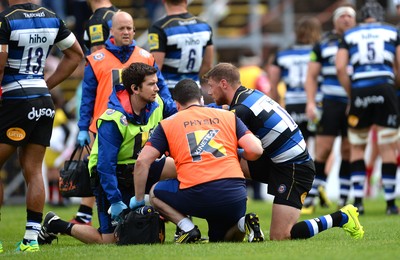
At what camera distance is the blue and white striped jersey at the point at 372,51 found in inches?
509

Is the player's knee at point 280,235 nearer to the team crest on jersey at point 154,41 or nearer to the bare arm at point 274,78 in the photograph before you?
the team crest on jersey at point 154,41

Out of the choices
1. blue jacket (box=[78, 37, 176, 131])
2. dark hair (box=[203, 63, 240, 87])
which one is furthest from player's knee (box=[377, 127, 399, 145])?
dark hair (box=[203, 63, 240, 87])

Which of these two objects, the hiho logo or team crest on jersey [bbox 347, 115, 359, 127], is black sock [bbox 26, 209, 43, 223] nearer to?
the hiho logo

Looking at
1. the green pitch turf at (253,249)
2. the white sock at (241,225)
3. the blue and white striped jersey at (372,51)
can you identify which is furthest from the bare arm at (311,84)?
the white sock at (241,225)

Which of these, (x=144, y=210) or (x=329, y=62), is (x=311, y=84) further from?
(x=144, y=210)

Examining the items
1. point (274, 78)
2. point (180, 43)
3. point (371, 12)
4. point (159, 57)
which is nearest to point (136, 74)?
point (159, 57)

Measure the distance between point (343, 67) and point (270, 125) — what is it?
13.8 ft

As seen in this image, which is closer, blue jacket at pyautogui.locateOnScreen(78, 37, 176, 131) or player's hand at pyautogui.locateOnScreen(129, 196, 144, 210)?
player's hand at pyautogui.locateOnScreen(129, 196, 144, 210)

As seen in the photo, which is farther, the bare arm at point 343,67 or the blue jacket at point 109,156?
the bare arm at point 343,67

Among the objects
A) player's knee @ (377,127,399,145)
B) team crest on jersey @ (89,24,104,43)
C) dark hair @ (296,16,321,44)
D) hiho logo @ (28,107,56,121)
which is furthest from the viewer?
dark hair @ (296,16,321,44)

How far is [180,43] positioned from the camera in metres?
11.6

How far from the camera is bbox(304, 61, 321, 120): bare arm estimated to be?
13.6 meters

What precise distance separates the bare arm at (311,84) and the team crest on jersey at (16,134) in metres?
5.66

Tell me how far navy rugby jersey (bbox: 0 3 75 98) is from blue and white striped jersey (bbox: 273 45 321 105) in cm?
615
